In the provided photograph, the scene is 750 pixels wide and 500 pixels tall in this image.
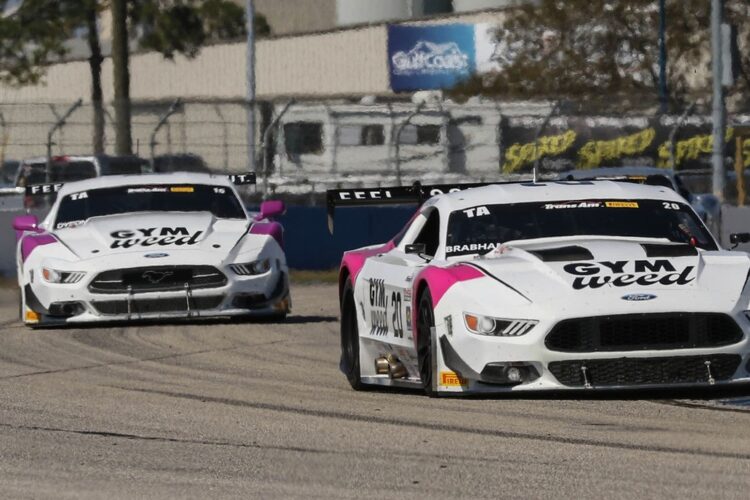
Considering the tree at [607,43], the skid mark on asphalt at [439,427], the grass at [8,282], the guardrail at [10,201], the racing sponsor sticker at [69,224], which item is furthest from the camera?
the tree at [607,43]

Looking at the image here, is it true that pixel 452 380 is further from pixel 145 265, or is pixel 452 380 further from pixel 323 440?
pixel 145 265

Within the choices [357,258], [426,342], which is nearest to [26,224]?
[357,258]

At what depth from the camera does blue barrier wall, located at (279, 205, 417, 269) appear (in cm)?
2500

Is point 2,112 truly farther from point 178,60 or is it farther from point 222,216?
point 178,60

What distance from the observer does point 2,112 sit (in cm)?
2619

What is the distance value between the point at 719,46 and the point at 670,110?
131 centimetres

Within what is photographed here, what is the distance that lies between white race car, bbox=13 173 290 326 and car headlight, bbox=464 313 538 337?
6.27 meters

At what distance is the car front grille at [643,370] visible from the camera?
9.30 metres

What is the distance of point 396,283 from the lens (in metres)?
10.6

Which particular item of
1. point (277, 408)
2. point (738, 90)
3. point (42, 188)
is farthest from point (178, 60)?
point (277, 408)

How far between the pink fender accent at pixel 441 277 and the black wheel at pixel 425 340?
56 millimetres

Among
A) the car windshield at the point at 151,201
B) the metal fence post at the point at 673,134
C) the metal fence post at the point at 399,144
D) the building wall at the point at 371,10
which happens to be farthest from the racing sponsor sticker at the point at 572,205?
the building wall at the point at 371,10

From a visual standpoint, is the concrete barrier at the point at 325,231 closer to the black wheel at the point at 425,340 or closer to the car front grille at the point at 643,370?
the black wheel at the point at 425,340

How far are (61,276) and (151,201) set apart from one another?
4.86ft
